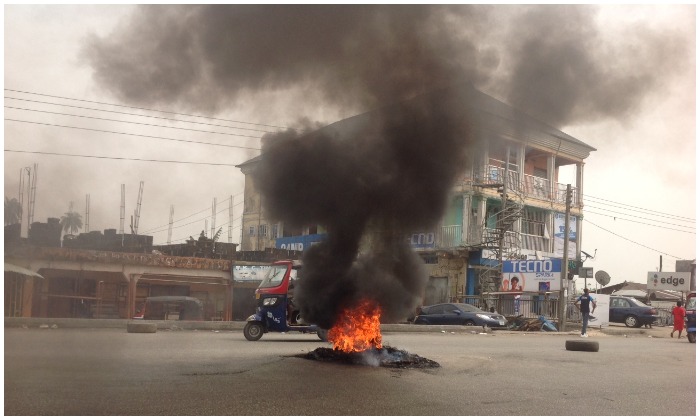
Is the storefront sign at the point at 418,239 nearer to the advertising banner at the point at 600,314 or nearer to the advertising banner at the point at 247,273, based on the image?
the advertising banner at the point at 247,273

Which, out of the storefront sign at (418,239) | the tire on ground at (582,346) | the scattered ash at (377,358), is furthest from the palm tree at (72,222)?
the tire on ground at (582,346)

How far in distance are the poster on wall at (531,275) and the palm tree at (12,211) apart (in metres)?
24.1

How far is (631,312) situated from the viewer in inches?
1308

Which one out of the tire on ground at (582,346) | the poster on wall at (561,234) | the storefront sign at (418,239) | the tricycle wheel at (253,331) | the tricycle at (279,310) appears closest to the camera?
the storefront sign at (418,239)

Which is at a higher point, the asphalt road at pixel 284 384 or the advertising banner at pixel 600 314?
the asphalt road at pixel 284 384

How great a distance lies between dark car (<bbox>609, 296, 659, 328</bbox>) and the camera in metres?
32.8

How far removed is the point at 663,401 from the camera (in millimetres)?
9586

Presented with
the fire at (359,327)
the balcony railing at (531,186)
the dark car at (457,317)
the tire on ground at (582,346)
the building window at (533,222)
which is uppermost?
the balcony railing at (531,186)

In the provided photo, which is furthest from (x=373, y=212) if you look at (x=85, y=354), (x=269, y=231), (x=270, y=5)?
(x=269, y=231)

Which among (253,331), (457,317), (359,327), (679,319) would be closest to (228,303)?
(457,317)

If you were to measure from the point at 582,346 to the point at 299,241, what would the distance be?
24.6 ft

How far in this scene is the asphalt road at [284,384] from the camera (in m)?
8.05

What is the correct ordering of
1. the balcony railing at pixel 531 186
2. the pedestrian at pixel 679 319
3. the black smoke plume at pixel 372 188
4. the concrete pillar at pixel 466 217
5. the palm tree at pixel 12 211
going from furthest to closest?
the concrete pillar at pixel 466 217 < the balcony railing at pixel 531 186 < the pedestrian at pixel 679 319 < the black smoke plume at pixel 372 188 < the palm tree at pixel 12 211

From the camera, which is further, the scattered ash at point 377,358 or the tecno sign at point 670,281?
the tecno sign at point 670,281
